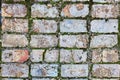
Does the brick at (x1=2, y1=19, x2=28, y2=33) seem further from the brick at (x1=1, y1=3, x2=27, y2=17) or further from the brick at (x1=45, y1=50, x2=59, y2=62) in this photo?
the brick at (x1=45, y1=50, x2=59, y2=62)

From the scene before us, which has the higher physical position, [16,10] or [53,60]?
[16,10]

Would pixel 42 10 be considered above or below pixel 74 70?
above

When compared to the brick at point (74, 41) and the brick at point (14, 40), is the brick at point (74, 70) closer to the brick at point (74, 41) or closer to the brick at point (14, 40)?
the brick at point (74, 41)

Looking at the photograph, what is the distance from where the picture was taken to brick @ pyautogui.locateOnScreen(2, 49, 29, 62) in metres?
2.35

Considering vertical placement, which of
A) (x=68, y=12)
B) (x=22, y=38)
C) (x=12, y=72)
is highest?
(x=68, y=12)

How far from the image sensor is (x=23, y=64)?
2355 millimetres

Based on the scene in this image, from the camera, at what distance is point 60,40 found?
234cm

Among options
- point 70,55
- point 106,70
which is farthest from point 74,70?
point 106,70

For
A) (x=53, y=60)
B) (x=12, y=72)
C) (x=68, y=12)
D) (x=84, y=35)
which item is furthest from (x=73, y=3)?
(x=12, y=72)

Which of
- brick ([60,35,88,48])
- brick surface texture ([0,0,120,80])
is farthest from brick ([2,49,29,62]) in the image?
brick ([60,35,88,48])

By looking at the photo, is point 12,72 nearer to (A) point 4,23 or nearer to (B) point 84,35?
(A) point 4,23

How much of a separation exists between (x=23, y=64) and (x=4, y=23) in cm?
28

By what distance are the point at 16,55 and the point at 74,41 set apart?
0.36m

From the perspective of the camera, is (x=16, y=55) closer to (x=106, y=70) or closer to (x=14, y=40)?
(x=14, y=40)
